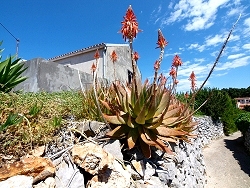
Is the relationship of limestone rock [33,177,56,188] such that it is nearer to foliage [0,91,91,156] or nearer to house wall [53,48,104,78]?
foliage [0,91,91,156]

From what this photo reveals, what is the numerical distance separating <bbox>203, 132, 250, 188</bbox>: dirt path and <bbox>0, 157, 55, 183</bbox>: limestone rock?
547 centimetres

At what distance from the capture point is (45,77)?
645 centimetres

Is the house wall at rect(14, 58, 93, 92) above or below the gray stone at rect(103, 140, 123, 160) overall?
above

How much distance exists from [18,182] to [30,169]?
160mm

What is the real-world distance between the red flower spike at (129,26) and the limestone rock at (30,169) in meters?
1.55

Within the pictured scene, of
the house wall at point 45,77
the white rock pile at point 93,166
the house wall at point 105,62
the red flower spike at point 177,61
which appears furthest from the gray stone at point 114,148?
the house wall at point 105,62

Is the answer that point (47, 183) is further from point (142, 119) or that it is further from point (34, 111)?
point (142, 119)

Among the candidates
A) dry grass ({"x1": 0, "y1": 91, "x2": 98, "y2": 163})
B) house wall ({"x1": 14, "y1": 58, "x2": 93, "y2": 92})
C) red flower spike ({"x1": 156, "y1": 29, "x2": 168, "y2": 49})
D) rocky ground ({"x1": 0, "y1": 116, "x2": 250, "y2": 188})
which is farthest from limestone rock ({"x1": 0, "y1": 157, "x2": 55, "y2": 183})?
house wall ({"x1": 14, "y1": 58, "x2": 93, "y2": 92})

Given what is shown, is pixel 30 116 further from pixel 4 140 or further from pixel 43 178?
pixel 43 178

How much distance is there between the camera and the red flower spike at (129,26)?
2277 mm

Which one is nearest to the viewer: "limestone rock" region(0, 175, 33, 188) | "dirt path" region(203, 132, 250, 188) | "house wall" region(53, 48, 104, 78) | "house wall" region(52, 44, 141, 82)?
"limestone rock" region(0, 175, 33, 188)

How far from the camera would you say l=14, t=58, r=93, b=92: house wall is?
6202 mm

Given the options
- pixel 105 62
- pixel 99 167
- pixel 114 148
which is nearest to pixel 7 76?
pixel 114 148

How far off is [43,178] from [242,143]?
1330cm
